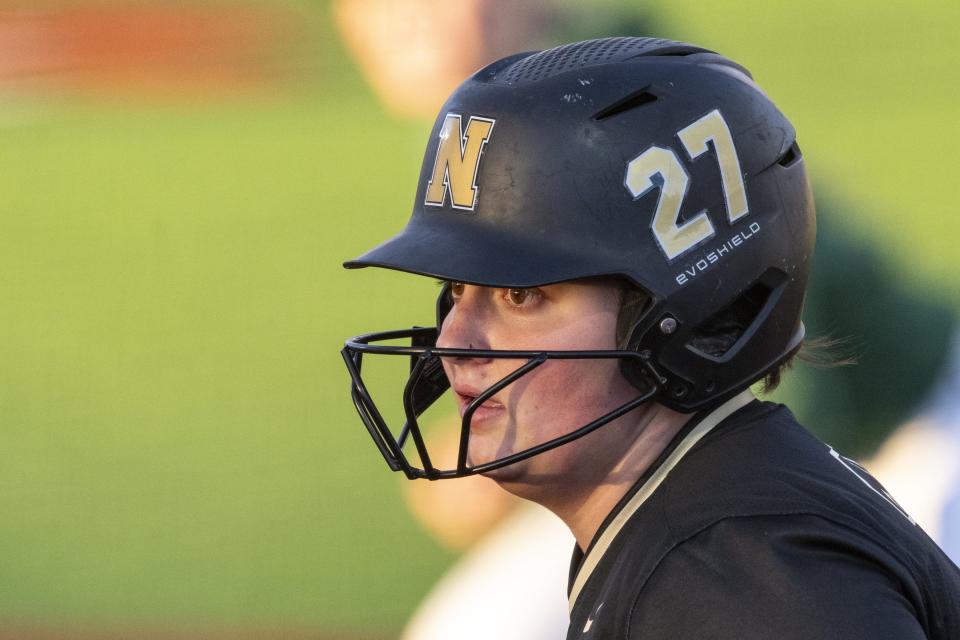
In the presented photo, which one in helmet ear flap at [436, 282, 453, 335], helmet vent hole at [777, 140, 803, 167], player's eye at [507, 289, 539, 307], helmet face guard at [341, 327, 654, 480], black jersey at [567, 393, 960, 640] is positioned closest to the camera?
black jersey at [567, 393, 960, 640]

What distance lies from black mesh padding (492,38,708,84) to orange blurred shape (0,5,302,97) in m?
1.70

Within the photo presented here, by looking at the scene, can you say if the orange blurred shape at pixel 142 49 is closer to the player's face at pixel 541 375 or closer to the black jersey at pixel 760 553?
the player's face at pixel 541 375

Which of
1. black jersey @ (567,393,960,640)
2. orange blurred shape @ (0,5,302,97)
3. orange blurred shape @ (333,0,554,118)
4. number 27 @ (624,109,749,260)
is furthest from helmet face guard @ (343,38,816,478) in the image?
orange blurred shape @ (0,5,302,97)

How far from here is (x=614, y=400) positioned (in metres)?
1.47

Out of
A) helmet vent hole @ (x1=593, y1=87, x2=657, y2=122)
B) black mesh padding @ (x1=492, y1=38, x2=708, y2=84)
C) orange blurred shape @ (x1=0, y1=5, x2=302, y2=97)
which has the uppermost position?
orange blurred shape @ (x1=0, y1=5, x2=302, y2=97)

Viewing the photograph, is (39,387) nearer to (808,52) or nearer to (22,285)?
(22,285)

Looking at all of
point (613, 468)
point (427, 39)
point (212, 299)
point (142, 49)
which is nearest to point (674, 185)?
point (613, 468)

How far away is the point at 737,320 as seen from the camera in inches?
61.5

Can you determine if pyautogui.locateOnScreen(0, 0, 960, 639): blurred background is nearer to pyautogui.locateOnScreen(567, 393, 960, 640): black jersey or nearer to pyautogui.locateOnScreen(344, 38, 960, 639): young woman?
pyautogui.locateOnScreen(344, 38, 960, 639): young woman

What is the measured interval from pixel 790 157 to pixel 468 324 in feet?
1.67

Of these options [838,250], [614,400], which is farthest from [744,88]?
[838,250]

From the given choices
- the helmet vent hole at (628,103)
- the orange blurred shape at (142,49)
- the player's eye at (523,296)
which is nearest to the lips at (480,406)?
the player's eye at (523,296)

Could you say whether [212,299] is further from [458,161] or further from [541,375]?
[541,375]

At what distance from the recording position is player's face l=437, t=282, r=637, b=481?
1.45m
